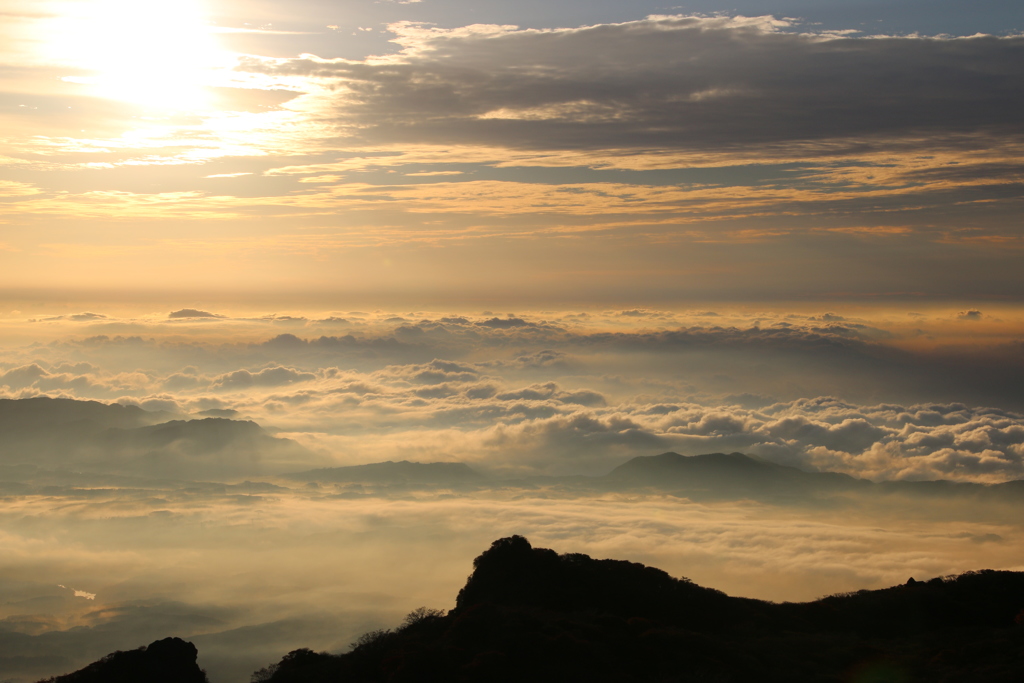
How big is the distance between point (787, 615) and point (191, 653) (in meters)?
71.0

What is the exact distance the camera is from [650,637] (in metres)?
68.6

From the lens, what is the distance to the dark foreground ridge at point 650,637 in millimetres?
63094

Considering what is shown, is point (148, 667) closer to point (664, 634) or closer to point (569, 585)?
point (569, 585)

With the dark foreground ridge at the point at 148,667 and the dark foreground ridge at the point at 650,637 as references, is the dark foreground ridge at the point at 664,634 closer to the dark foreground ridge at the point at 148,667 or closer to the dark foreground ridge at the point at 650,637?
the dark foreground ridge at the point at 650,637

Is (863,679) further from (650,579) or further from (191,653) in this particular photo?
(191,653)

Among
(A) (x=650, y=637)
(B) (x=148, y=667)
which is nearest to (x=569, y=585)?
(A) (x=650, y=637)

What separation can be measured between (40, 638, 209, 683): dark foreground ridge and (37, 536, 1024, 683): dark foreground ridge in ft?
0.49

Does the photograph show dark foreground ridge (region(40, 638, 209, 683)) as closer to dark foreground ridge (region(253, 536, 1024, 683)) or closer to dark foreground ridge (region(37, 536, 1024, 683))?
dark foreground ridge (region(37, 536, 1024, 683))

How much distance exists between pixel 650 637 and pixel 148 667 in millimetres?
56086

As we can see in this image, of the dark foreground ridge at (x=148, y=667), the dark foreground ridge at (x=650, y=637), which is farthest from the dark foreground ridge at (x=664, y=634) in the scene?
the dark foreground ridge at (x=148, y=667)

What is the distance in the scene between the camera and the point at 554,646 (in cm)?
6575

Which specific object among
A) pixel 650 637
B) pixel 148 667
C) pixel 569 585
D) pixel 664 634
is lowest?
pixel 148 667

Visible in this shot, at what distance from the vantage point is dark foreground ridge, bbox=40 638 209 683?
256ft

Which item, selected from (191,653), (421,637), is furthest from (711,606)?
(191,653)
